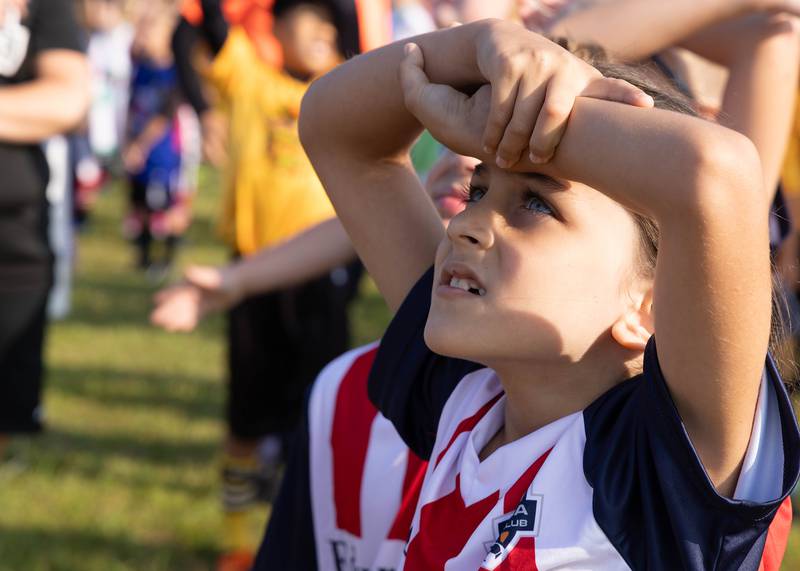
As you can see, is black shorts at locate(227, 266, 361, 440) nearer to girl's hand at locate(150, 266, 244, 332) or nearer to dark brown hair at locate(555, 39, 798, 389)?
girl's hand at locate(150, 266, 244, 332)

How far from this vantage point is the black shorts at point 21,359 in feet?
11.9

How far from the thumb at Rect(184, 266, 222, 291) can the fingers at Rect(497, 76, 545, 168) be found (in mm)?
1367

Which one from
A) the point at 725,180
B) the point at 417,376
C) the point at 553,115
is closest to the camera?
the point at 725,180

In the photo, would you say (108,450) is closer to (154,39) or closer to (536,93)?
(536,93)

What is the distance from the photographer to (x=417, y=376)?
5.43 ft

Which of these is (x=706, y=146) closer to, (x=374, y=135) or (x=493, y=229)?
(x=493, y=229)

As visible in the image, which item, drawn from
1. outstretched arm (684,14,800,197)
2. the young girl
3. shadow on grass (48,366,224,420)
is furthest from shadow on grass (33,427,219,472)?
the young girl

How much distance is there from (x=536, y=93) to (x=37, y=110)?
2.57 meters

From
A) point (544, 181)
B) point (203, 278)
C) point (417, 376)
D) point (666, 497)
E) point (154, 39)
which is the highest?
A: point (544, 181)

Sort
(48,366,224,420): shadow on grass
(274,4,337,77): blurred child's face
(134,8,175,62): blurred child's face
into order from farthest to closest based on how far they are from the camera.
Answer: (134,8,175,62): blurred child's face < (48,366,224,420): shadow on grass < (274,4,337,77): blurred child's face

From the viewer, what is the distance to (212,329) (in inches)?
284

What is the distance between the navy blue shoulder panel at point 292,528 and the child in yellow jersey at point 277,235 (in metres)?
1.93

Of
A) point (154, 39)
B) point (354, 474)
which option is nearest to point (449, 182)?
point (354, 474)

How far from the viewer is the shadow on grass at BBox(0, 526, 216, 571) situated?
375cm
